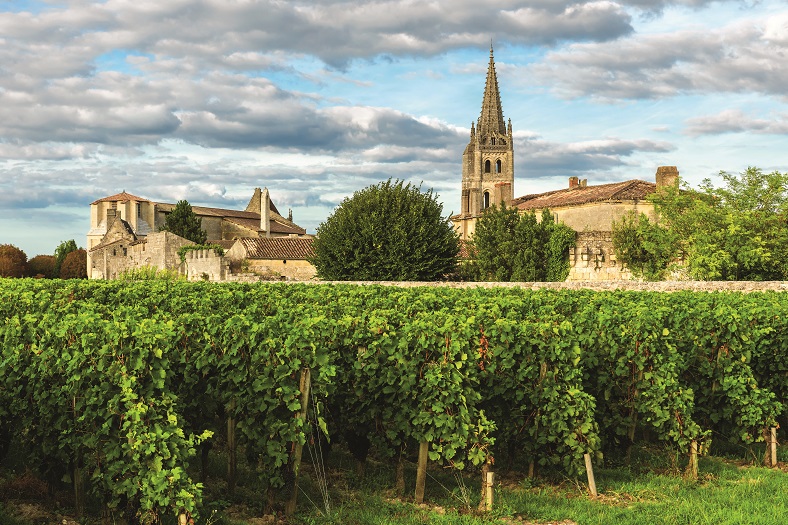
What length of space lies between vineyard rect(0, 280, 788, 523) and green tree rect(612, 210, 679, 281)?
68.1 feet

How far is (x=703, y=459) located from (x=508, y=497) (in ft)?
12.1

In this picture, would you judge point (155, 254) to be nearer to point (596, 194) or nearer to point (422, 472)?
point (596, 194)

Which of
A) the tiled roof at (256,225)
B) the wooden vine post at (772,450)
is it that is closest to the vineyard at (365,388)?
the wooden vine post at (772,450)

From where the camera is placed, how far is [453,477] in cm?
916

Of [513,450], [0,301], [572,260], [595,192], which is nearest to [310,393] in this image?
[513,450]

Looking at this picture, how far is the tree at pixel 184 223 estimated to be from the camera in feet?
246

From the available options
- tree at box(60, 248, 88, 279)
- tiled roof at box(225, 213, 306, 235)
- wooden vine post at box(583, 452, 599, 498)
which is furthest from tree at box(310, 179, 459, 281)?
tree at box(60, 248, 88, 279)

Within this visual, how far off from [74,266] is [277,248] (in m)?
46.5

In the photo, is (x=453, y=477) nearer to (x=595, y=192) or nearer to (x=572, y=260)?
(x=572, y=260)

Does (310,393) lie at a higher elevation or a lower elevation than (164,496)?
higher

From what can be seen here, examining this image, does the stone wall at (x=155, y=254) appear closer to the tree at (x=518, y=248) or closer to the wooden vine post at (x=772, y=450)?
the tree at (x=518, y=248)

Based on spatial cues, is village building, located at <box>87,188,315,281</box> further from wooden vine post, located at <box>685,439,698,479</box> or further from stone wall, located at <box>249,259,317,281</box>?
wooden vine post, located at <box>685,439,698,479</box>

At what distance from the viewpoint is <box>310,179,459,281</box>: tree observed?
1379 inches

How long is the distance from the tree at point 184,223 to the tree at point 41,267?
65.0 feet
